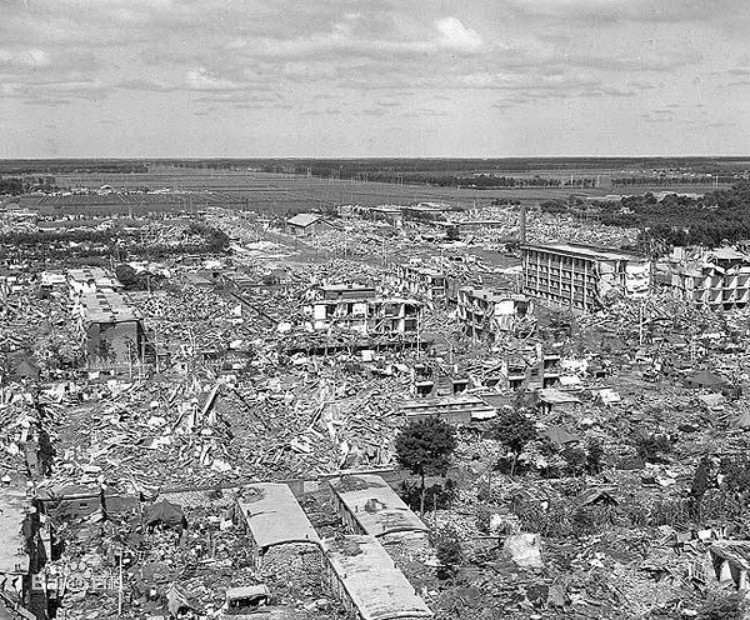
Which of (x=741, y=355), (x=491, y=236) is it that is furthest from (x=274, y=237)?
(x=741, y=355)

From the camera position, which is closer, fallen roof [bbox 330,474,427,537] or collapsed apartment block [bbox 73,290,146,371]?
fallen roof [bbox 330,474,427,537]

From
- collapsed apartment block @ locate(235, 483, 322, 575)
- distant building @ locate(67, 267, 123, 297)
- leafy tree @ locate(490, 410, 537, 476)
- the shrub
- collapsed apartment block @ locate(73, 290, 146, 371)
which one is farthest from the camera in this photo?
distant building @ locate(67, 267, 123, 297)

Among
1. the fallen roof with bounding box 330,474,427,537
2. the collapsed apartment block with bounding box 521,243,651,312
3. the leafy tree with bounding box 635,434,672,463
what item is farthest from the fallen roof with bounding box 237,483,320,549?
the collapsed apartment block with bounding box 521,243,651,312

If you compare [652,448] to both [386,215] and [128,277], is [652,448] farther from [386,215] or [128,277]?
[386,215]

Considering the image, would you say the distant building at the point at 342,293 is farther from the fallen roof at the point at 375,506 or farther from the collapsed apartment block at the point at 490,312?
the fallen roof at the point at 375,506

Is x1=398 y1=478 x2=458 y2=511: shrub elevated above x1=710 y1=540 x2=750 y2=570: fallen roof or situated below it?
below

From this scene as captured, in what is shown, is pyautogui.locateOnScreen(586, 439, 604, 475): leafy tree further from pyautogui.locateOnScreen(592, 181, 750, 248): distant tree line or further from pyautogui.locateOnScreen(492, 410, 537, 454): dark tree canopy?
pyautogui.locateOnScreen(592, 181, 750, 248): distant tree line

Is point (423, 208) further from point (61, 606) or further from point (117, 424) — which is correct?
point (61, 606)

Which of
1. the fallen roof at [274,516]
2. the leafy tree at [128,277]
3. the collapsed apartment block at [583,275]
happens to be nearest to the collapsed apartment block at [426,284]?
the collapsed apartment block at [583,275]
